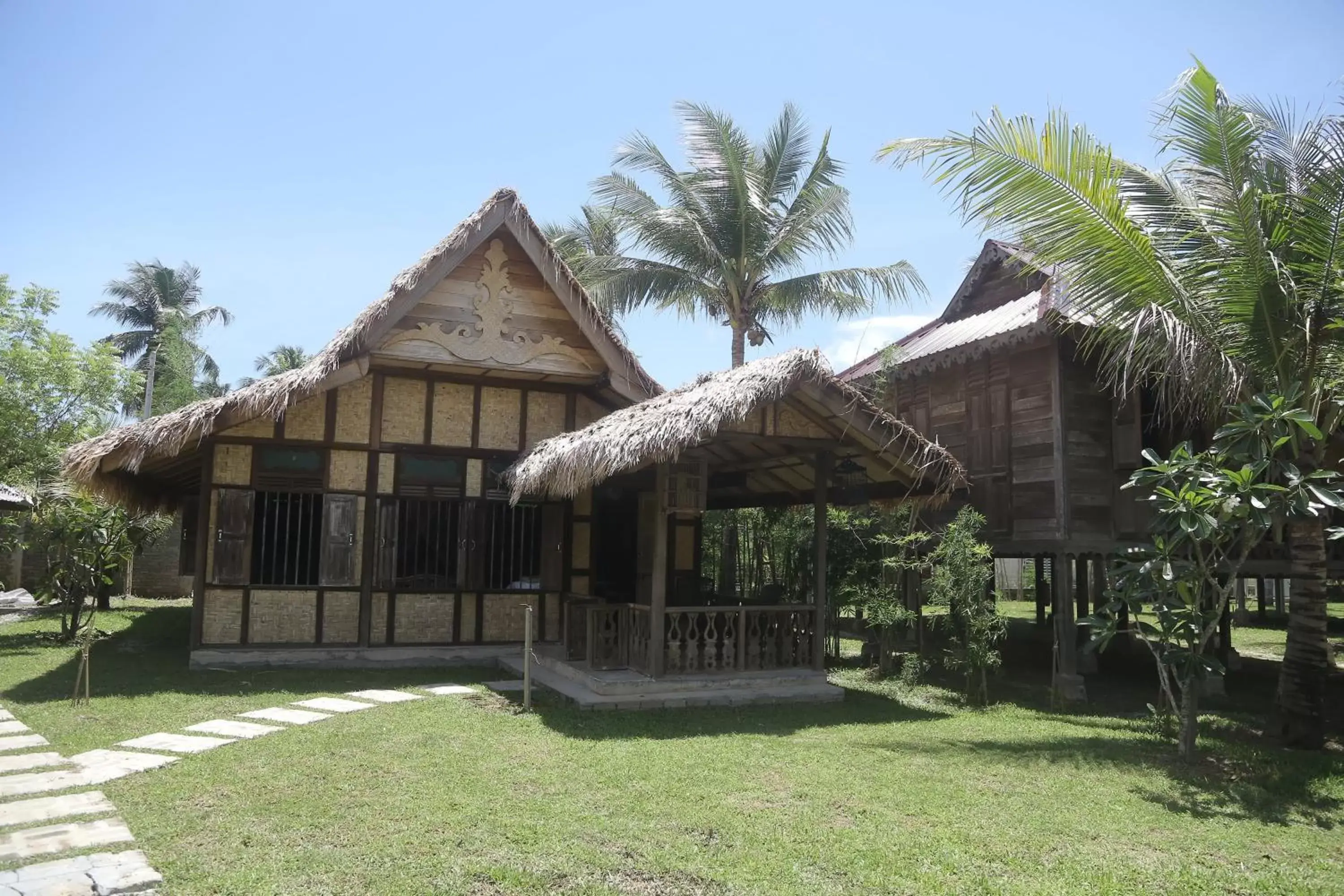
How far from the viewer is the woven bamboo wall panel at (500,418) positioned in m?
10.8

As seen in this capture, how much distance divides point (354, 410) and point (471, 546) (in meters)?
1.96

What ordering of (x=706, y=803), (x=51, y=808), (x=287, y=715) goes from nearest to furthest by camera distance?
(x=51, y=808) → (x=706, y=803) → (x=287, y=715)

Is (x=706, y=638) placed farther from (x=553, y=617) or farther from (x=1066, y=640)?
(x=1066, y=640)

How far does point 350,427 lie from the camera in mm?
10289

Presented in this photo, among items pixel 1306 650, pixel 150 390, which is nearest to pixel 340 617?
pixel 1306 650

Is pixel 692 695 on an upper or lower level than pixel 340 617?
lower

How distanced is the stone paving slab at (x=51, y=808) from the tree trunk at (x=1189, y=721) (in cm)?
638

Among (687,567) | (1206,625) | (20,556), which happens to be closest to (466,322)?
(687,567)

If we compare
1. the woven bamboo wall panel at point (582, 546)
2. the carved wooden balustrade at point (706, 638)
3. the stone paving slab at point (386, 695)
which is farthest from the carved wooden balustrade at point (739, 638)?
the stone paving slab at point (386, 695)

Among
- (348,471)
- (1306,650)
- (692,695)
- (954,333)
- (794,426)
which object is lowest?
(692,695)

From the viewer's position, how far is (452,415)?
10703 millimetres

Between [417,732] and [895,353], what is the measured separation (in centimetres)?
842

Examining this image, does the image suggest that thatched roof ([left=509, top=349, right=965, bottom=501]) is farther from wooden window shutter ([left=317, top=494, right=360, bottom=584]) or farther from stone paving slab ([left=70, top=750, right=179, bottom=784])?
stone paving slab ([left=70, top=750, right=179, bottom=784])

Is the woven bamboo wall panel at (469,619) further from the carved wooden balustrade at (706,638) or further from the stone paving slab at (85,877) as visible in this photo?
the stone paving slab at (85,877)
